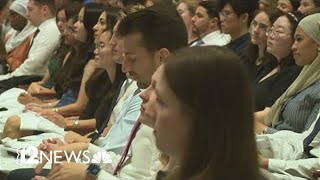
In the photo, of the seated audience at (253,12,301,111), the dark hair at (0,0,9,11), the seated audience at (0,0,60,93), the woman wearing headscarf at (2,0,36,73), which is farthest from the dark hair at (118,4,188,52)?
the dark hair at (0,0,9,11)

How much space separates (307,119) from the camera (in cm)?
305

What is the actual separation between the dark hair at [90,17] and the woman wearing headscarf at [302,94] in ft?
4.36

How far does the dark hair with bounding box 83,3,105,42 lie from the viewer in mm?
4219

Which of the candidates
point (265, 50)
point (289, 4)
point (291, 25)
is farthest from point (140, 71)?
point (289, 4)

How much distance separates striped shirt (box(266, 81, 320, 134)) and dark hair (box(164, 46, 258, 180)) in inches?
69.7

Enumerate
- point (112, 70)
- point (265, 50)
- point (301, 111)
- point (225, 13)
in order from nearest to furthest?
1. point (301, 111)
2. point (112, 70)
3. point (265, 50)
4. point (225, 13)

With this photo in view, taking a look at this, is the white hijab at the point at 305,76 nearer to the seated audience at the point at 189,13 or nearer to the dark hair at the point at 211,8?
the dark hair at the point at 211,8

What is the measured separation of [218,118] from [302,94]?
199 centimetres

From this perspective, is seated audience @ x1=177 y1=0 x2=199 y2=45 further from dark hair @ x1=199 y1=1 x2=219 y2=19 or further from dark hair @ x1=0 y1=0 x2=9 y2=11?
dark hair @ x1=0 y1=0 x2=9 y2=11

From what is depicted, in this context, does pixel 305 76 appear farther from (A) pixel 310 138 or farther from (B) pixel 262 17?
(B) pixel 262 17

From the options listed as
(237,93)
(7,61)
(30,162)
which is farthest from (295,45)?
(7,61)

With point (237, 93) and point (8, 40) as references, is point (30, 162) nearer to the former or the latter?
point (237, 93)

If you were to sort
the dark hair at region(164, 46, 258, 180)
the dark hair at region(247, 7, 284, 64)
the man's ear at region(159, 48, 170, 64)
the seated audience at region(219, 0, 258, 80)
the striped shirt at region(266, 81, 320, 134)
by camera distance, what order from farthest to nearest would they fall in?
the seated audience at region(219, 0, 258, 80) < the dark hair at region(247, 7, 284, 64) < the striped shirt at region(266, 81, 320, 134) < the man's ear at region(159, 48, 170, 64) < the dark hair at region(164, 46, 258, 180)

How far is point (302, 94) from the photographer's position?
3.17 m
